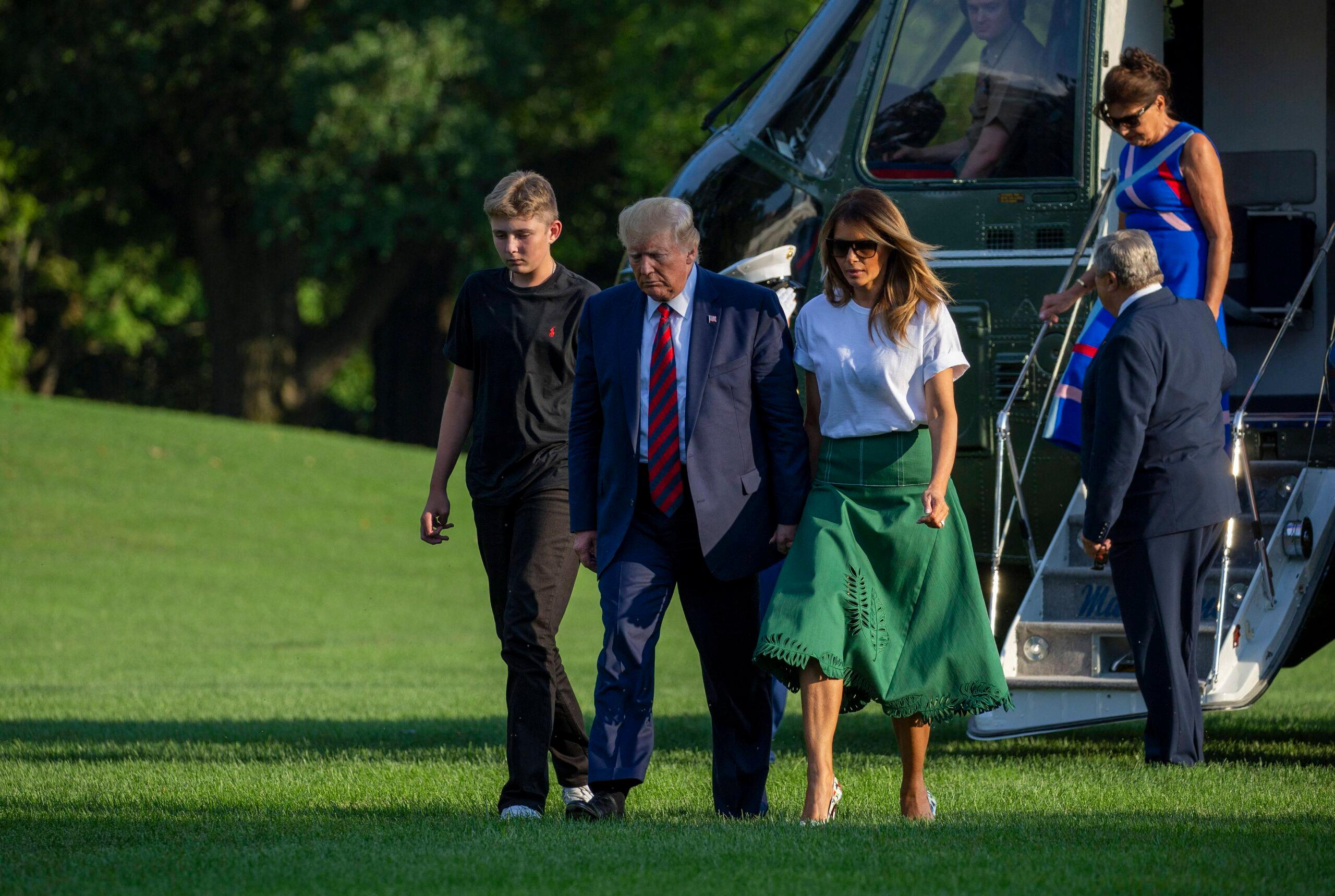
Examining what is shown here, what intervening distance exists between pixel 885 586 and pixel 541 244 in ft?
5.30

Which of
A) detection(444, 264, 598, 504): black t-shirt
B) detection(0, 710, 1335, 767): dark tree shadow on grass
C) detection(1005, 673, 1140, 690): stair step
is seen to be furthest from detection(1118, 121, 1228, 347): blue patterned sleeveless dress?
detection(444, 264, 598, 504): black t-shirt

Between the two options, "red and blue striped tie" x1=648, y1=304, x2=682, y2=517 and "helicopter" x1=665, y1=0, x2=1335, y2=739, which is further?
"helicopter" x1=665, y1=0, x2=1335, y2=739

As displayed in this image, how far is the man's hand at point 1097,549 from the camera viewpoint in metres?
6.18

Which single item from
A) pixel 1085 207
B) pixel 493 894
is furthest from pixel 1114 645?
pixel 493 894

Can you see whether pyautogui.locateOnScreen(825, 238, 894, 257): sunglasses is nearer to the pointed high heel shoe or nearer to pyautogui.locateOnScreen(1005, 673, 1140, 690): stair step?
the pointed high heel shoe

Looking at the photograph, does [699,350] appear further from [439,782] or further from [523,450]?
[439,782]

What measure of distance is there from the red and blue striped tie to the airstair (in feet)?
6.37

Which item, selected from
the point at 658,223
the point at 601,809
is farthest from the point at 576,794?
the point at 658,223

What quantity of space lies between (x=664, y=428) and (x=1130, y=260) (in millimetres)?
2089

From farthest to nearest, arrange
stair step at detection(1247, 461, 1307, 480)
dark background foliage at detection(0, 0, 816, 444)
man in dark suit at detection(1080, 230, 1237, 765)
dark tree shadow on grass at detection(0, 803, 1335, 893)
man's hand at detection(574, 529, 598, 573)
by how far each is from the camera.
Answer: dark background foliage at detection(0, 0, 816, 444) → stair step at detection(1247, 461, 1307, 480) → man in dark suit at detection(1080, 230, 1237, 765) → man's hand at detection(574, 529, 598, 573) → dark tree shadow on grass at detection(0, 803, 1335, 893)

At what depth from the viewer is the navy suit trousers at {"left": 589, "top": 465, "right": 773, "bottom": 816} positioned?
5.13 m

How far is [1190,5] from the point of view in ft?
27.5

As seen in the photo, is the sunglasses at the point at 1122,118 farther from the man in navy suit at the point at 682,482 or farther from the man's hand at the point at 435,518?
the man's hand at the point at 435,518

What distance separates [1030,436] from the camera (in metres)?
7.33
